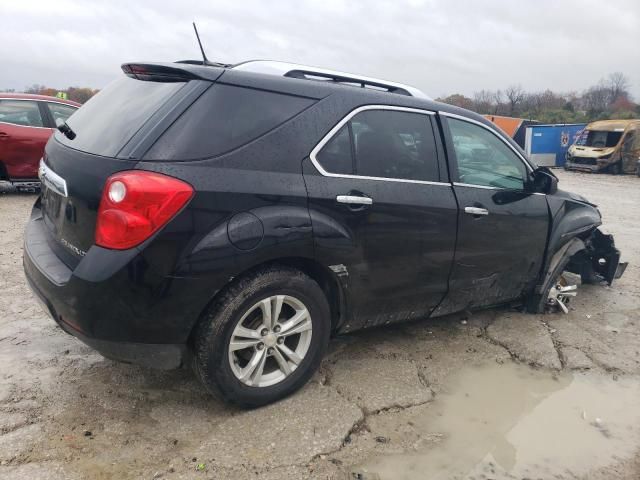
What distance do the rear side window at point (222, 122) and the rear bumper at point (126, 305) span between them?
546mm

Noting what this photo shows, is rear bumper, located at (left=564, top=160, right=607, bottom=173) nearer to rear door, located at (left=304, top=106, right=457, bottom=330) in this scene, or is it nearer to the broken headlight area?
the broken headlight area

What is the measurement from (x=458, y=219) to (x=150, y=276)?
2020 millimetres

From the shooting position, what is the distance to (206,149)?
255 centimetres

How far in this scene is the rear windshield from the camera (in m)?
2.61

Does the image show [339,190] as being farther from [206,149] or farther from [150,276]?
[150,276]

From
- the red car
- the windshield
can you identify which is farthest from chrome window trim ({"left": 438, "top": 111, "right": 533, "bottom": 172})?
the windshield

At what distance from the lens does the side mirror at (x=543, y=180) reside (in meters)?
4.07

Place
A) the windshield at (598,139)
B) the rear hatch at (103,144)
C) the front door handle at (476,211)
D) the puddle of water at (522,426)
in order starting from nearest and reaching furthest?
the rear hatch at (103,144)
the puddle of water at (522,426)
the front door handle at (476,211)
the windshield at (598,139)

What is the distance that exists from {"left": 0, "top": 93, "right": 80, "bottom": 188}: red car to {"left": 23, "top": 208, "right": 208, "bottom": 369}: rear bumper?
6660 mm

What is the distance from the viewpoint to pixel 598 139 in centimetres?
2352

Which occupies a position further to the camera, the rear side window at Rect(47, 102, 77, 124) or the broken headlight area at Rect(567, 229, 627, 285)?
the rear side window at Rect(47, 102, 77, 124)

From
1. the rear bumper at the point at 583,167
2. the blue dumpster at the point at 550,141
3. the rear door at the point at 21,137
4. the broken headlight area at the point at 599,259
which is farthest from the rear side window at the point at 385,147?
the blue dumpster at the point at 550,141

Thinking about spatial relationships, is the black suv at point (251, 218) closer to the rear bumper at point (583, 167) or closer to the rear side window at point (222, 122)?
the rear side window at point (222, 122)

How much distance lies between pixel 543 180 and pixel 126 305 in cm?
322
